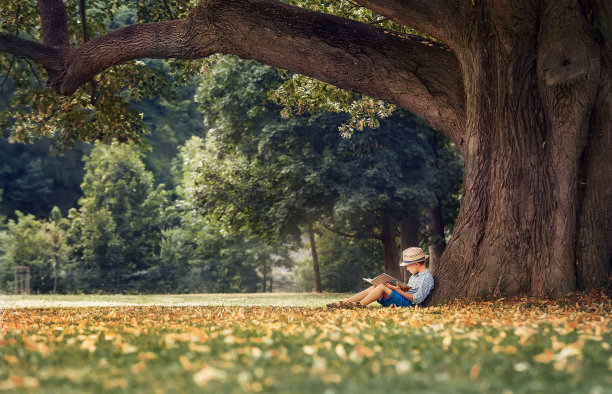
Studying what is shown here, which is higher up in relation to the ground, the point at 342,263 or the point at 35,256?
the point at 35,256

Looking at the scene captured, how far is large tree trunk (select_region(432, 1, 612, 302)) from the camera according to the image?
780 centimetres

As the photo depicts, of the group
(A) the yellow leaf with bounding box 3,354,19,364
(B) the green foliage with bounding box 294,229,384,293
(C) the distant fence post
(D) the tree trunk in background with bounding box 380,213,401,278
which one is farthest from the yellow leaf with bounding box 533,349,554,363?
(C) the distant fence post

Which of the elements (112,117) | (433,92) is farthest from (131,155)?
(433,92)

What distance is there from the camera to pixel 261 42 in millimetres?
9094

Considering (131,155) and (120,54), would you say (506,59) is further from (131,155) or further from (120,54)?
(131,155)

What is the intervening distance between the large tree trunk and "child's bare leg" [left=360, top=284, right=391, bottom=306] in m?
0.97

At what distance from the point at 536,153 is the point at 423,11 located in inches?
101

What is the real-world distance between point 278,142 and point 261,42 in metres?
12.4

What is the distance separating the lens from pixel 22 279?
3050 centimetres

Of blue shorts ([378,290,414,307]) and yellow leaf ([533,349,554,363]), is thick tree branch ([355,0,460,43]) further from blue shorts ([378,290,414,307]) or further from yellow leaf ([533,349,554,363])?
yellow leaf ([533,349,554,363])

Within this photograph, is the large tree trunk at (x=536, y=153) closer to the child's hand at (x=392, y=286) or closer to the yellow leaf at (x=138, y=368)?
the child's hand at (x=392, y=286)

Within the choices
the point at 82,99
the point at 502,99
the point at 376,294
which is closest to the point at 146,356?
the point at 376,294

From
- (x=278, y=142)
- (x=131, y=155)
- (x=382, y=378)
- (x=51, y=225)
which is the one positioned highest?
(x=131, y=155)

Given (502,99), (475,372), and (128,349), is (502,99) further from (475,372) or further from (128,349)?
(128,349)
